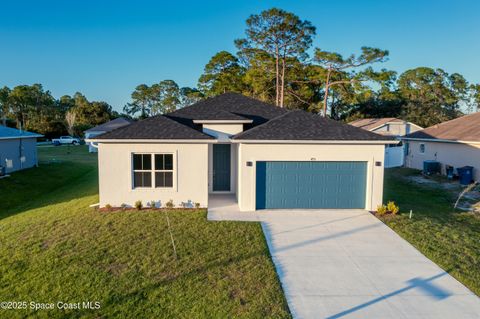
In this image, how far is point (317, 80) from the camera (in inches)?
1388

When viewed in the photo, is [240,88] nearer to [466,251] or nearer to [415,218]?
[415,218]

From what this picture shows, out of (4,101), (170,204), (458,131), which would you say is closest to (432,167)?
(458,131)

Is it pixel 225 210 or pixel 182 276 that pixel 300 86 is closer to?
pixel 225 210

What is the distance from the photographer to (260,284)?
661 cm

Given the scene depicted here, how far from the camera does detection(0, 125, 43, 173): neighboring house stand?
70.3ft

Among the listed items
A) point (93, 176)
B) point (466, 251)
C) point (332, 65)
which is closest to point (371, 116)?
point (332, 65)

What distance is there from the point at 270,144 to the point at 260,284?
6313 millimetres

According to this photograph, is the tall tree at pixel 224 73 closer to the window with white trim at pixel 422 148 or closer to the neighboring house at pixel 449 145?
the neighboring house at pixel 449 145

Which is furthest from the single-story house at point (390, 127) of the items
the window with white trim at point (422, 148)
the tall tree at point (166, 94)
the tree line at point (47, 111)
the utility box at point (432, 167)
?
the tall tree at point (166, 94)

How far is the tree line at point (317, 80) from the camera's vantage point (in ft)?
102

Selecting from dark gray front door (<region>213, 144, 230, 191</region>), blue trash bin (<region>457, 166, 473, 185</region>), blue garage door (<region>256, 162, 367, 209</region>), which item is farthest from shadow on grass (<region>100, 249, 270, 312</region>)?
blue trash bin (<region>457, 166, 473, 185</region>)

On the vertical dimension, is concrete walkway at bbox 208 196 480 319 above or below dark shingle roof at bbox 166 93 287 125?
below

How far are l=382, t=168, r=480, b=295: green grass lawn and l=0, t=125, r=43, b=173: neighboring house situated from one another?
2306 cm

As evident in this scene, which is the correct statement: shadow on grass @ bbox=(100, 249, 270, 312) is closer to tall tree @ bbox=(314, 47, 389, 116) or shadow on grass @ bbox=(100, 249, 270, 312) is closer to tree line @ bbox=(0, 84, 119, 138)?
tall tree @ bbox=(314, 47, 389, 116)
